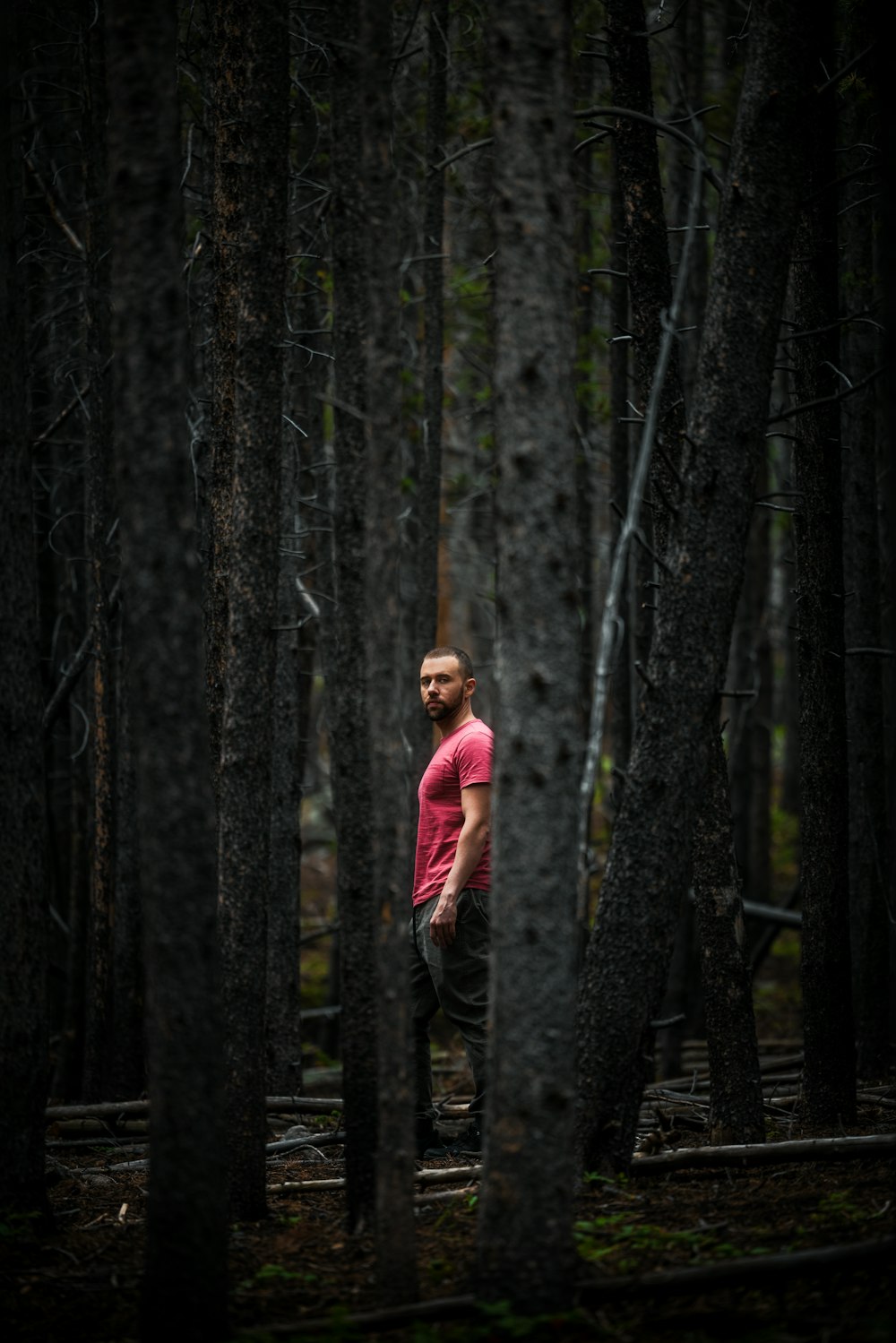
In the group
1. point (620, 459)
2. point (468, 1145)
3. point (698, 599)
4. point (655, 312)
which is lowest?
point (468, 1145)

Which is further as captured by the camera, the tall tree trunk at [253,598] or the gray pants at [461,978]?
the gray pants at [461,978]

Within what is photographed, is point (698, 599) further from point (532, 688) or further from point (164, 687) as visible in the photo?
point (164, 687)

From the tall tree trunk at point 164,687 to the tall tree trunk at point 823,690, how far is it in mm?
4024

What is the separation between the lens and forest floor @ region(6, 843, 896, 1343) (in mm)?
3854

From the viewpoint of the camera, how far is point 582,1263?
4.26m

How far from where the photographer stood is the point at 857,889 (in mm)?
9312

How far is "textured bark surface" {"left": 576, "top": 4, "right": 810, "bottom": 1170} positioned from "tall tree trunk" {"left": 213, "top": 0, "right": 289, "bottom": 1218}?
5.05ft

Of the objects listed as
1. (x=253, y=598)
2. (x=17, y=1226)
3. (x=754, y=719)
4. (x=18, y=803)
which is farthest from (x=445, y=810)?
(x=754, y=719)

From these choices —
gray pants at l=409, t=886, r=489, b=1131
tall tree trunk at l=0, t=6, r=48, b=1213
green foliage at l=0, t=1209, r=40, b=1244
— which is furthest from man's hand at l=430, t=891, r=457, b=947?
green foliage at l=0, t=1209, r=40, b=1244

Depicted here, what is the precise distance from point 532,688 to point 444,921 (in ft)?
7.61

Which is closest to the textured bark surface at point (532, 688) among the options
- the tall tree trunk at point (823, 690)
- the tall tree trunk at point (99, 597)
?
the tall tree trunk at point (823, 690)

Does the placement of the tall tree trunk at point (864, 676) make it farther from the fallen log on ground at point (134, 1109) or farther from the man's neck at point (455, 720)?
the fallen log on ground at point (134, 1109)

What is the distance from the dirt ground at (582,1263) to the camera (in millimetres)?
3844

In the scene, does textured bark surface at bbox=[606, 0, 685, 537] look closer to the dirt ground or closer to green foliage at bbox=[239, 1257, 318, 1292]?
the dirt ground
